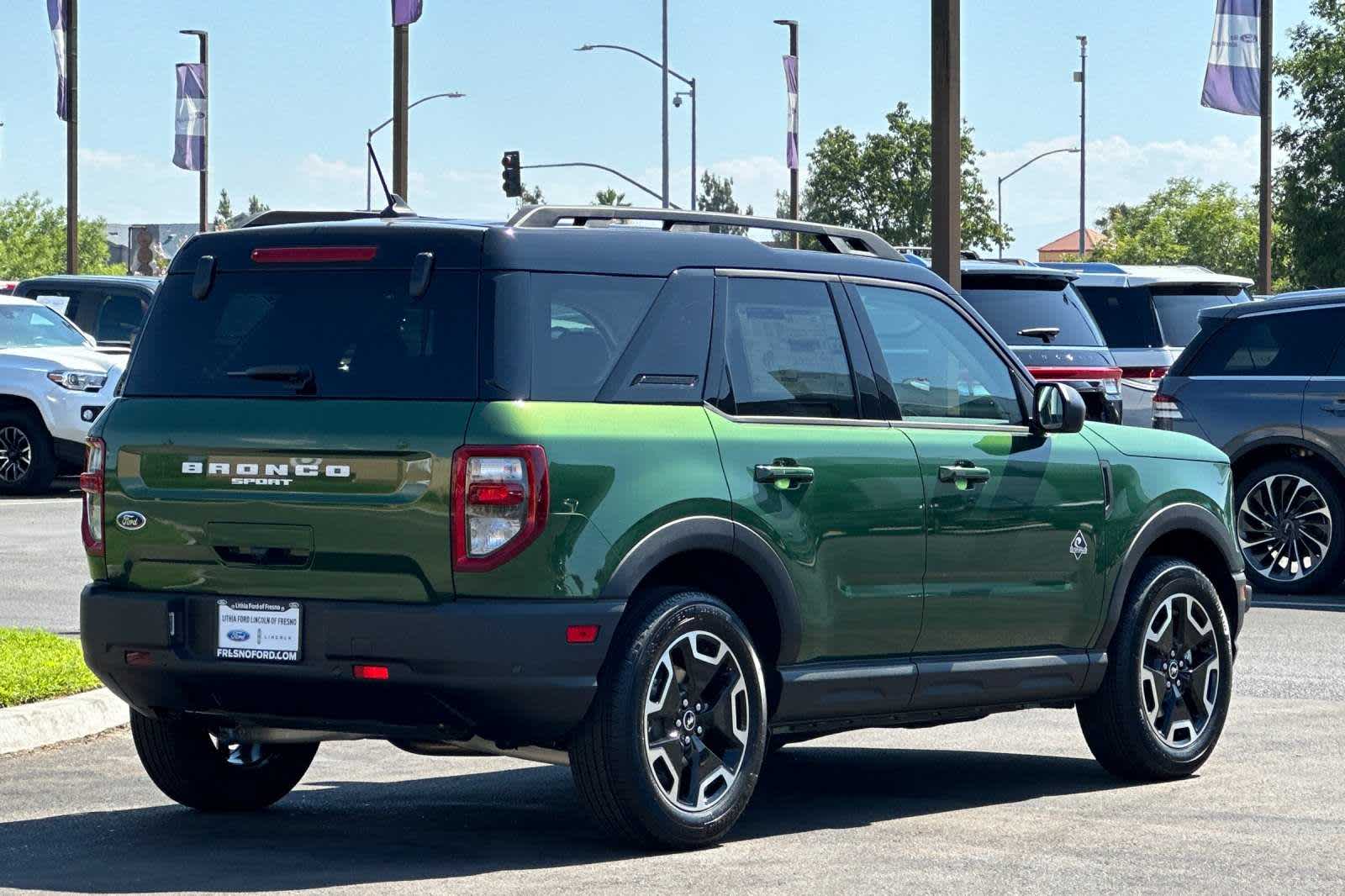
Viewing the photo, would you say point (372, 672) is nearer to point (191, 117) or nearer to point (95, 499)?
point (95, 499)

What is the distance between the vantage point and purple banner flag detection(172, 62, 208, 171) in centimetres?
4078

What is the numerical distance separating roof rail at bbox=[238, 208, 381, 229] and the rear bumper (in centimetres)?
141


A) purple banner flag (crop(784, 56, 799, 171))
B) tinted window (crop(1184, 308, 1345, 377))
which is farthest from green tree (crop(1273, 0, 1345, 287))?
tinted window (crop(1184, 308, 1345, 377))

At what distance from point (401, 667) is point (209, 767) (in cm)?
140

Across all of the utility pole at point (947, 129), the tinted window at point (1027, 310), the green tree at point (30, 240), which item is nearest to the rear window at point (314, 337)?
the utility pole at point (947, 129)

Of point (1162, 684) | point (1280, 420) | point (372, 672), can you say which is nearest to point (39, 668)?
point (372, 672)

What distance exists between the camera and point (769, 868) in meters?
6.68

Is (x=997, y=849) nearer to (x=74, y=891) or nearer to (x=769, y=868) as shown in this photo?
(x=769, y=868)

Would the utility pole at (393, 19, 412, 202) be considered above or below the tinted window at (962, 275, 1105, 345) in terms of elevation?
above

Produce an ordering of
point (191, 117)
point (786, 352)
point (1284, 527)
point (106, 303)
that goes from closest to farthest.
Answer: point (786, 352) < point (1284, 527) < point (106, 303) < point (191, 117)

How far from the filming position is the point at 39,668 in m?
10.2

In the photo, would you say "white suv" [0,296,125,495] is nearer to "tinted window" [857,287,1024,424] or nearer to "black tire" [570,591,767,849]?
"tinted window" [857,287,1024,424]

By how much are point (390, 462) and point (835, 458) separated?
152cm

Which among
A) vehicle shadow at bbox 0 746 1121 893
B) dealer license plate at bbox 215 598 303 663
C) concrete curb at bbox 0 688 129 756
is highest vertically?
dealer license plate at bbox 215 598 303 663
